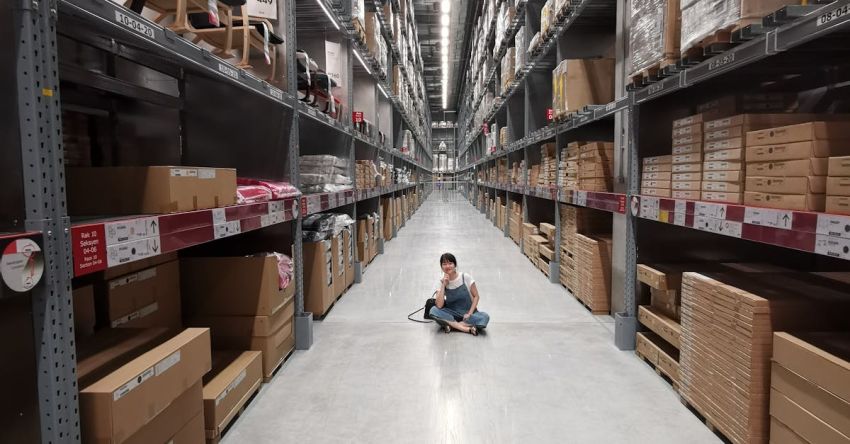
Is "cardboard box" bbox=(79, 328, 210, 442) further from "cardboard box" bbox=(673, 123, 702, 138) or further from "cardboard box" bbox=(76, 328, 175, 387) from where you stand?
"cardboard box" bbox=(673, 123, 702, 138)

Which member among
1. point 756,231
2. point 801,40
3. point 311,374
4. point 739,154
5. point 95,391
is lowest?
point 311,374

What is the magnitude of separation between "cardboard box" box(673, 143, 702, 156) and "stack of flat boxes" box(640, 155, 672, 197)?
69mm

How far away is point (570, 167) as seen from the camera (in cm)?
482

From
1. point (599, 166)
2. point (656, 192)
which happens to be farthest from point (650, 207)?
point (599, 166)

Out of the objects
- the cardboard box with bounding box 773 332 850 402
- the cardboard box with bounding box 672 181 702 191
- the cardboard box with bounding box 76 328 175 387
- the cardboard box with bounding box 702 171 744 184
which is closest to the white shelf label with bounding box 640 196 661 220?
the cardboard box with bounding box 672 181 702 191

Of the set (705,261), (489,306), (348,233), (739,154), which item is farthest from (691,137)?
(348,233)

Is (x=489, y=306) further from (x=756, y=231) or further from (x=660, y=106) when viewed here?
(x=756, y=231)

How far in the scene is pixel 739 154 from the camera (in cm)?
217

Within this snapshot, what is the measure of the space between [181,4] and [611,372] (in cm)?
301

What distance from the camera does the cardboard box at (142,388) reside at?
54.5 inches

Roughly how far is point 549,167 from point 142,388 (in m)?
5.06

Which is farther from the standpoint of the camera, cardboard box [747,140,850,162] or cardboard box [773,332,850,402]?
cardboard box [747,140,850,162]

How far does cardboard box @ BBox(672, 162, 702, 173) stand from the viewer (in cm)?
254

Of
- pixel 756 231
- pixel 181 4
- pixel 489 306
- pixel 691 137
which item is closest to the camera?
pixel 756 231
